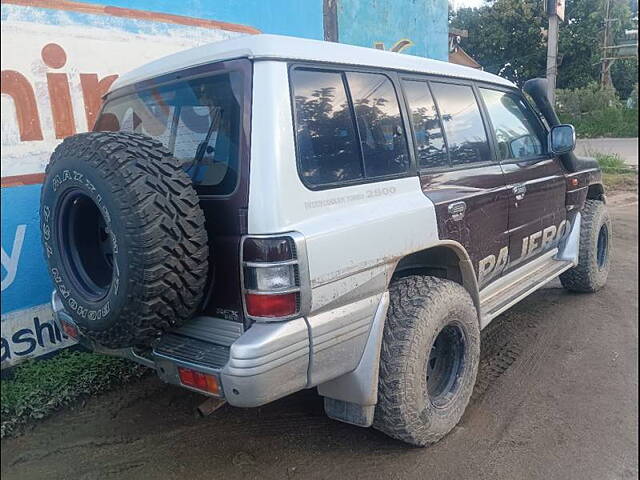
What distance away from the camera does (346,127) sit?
2.41 meters

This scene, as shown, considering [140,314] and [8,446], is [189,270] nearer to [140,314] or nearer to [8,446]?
[140,314]

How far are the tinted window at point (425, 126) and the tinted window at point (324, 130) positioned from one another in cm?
54

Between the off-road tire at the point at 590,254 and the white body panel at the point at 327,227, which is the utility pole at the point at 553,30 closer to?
the white body panel at the point at 327,227

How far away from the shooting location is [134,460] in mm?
2461

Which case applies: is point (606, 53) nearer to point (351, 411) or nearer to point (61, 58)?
point (351, 411)

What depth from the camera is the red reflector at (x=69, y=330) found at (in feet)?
8.30

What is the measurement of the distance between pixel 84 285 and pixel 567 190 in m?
3.57

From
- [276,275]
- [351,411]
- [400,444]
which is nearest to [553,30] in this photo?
[276,275]

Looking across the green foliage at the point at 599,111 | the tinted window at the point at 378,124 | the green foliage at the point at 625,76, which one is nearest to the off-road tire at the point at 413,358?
the tinted window at the point at 378,124

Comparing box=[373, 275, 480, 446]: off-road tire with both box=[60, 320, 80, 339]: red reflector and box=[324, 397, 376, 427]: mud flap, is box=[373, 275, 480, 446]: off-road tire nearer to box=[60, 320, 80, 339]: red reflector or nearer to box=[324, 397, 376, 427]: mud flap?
box=[324, 397, 376, 427]: mud flap

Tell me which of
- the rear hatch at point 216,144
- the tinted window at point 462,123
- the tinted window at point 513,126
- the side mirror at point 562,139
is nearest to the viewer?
the rear hatch at point 216,144

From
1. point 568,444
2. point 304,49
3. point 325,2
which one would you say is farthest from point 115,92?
point 325,2

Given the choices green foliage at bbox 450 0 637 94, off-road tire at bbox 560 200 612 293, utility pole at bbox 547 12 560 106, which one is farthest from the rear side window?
off-road tire at bbox 560 200 612 293

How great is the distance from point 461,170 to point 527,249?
41.1 inches
